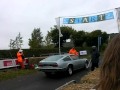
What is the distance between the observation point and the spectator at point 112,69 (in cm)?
189

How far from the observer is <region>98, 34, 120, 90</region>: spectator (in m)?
1.89

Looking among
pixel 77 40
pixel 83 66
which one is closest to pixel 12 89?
pixel 83 66

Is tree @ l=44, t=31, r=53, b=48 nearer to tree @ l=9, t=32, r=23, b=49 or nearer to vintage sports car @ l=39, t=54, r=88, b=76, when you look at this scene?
tree @ l=9, t=32, r=23, b=49

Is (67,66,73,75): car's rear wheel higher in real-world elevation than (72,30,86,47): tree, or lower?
lower

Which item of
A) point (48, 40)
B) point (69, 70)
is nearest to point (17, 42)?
point (48, 40)

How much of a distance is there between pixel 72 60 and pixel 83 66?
80.8 inches

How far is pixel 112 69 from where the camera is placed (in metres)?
1.91

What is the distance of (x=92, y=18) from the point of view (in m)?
27.9

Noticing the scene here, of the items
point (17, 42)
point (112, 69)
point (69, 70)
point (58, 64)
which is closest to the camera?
point (112, 69)

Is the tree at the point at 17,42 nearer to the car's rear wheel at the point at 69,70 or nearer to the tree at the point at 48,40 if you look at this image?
the tree at the point at 48,40

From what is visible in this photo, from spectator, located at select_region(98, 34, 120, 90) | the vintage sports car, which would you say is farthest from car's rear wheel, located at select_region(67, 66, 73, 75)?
spectator, located at select_region(98, 34, 120, 90)

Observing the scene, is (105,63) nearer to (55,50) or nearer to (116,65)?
(116,65)

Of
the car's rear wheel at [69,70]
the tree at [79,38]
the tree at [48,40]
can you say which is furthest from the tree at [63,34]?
the car's rear wheel at [69,70]

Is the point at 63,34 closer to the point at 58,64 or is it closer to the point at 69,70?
the point at 69,70
